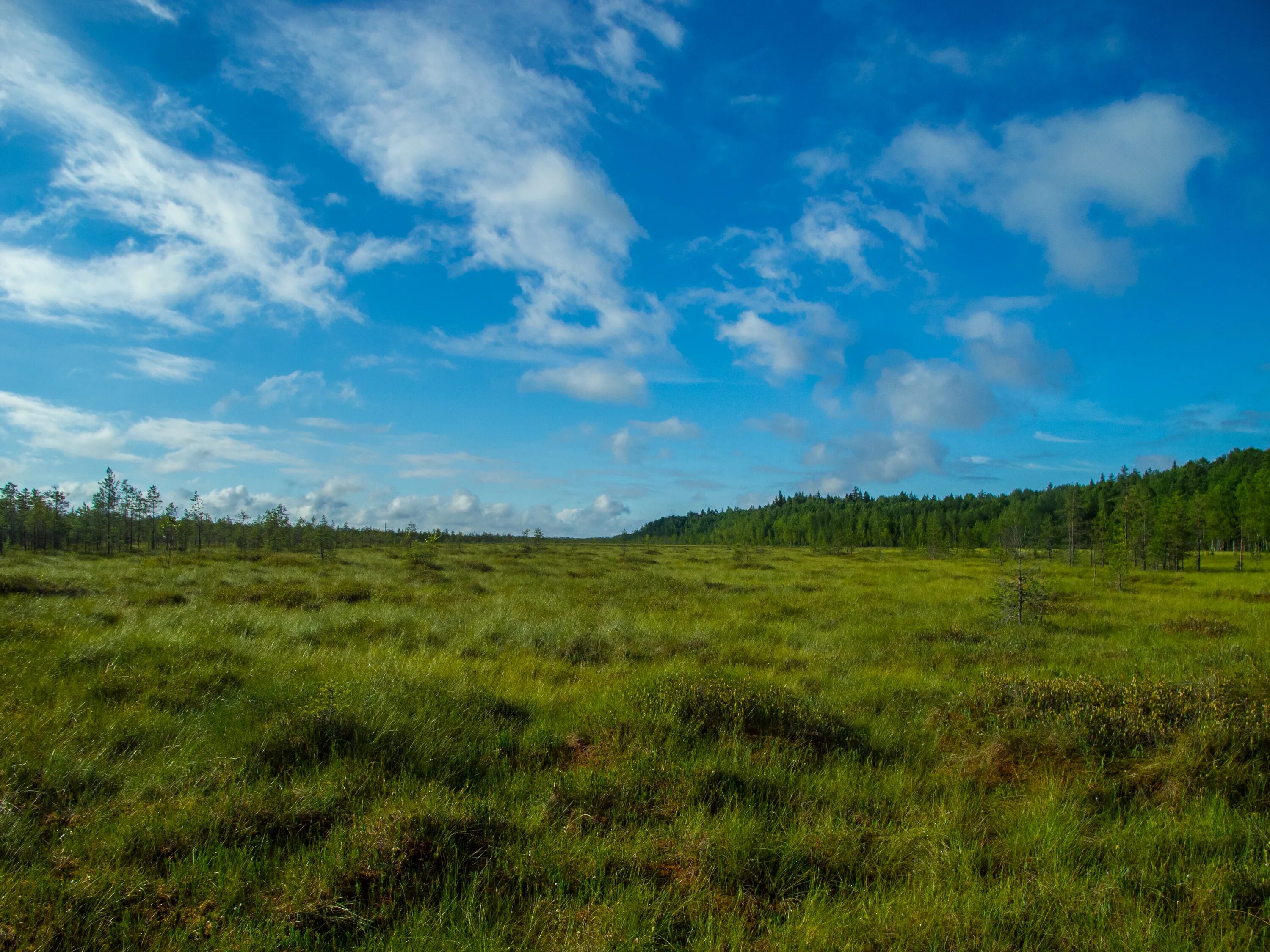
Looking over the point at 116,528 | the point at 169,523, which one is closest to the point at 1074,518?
the point at 169,523

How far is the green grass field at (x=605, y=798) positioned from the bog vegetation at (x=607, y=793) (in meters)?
0.03

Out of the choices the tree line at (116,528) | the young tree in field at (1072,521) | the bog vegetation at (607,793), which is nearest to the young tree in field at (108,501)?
the tree line at (116,528)

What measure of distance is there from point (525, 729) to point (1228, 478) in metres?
117

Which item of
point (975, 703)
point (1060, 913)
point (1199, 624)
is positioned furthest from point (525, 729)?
point (1199, 624)

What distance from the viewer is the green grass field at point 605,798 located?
304 cm

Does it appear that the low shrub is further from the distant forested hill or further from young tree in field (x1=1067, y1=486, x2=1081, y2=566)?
young tree in field (x1=1067, y1=486, x2=1081, y2=566)

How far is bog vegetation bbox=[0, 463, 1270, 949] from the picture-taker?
9.99 feet

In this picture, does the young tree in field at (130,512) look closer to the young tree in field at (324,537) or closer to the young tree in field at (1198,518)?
the young tree in field at (324,537)

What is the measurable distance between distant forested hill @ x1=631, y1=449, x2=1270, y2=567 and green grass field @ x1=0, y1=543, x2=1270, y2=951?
37.4 meters

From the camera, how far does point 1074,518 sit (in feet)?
184

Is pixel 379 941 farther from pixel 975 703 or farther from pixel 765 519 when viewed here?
pixel 765 519

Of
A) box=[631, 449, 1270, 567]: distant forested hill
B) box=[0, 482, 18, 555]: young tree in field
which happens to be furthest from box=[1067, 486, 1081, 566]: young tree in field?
box=[0, 482, 18, 555]: young tree in field

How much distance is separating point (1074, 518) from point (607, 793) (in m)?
68.5

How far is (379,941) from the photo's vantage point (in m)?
2.83
